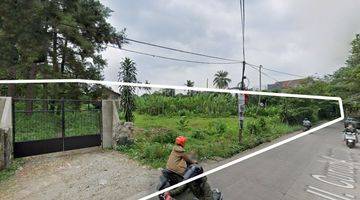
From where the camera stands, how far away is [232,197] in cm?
685

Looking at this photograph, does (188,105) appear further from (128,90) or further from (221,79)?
(221,79)

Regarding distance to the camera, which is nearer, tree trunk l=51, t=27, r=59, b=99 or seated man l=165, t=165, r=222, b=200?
seated man l=165, t=165, r=222, b=200

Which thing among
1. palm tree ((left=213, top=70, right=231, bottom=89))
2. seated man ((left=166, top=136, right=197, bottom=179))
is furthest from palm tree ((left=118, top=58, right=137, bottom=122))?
palm tree ((left=213, top=70, right=231, bottom=89))

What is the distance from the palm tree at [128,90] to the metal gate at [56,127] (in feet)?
8.11

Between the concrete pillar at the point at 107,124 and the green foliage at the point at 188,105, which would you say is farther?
the green foliage at the point at 188,105

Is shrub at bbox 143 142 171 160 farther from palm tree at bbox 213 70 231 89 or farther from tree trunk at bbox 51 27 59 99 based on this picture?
palm tree at bbox 213 70 231 89

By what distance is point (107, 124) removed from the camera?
11.4 m

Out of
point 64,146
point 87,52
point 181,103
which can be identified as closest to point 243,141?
point 64,146

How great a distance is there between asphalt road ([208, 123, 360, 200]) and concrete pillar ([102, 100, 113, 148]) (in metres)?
4.19

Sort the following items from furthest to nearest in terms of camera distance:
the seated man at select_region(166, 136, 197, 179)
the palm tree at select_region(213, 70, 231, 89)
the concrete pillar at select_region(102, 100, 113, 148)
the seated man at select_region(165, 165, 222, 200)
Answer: the palm tree at select_region(213, 70, 231, 89), the concrete pillar at select_region(102, 100, 113, 148), the seated man at select_region(166, 136, 197, 179), the seated man at select_region(165, 165, 222, 200)

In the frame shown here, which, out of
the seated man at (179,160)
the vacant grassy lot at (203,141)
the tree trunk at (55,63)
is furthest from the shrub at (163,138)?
the seated man at (179,160)

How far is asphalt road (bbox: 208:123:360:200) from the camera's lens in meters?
7.04

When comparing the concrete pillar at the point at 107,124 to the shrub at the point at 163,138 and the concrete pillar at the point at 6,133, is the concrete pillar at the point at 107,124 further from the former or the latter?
the concrete pillar at the point at 6,133

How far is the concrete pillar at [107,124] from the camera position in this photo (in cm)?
1127
